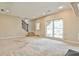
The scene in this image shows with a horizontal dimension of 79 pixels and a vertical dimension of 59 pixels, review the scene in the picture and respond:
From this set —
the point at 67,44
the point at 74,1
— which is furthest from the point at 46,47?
the point at 74,1

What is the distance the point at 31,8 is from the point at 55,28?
305mm

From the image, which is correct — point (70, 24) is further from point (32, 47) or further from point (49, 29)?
point (32, 47)

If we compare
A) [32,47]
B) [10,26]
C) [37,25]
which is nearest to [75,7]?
[37,25]

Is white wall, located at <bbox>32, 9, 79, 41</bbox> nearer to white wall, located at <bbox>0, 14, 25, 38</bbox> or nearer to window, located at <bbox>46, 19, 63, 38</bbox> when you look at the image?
window, located at <bbox>46, 19, 63, 38</bbox>

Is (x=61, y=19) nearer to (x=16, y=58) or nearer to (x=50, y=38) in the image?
(x=50, y=38)

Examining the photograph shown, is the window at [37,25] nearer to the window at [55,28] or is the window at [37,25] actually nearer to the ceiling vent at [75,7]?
the window at [55,28]

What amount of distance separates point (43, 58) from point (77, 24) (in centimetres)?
44

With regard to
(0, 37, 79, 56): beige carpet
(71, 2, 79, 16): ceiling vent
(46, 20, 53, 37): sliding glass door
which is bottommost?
(0, 37, 79, 56): beige carpet

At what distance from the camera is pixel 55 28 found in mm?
1168

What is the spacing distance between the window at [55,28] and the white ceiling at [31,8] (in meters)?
0.12

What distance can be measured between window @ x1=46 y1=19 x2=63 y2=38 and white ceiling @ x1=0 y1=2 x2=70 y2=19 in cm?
12

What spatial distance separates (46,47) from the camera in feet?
3.60

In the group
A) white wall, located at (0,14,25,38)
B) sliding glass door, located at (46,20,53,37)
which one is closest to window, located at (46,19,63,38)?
sliding glass door, located at (46,20,53,37)

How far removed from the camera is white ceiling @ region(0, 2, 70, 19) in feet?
3.51
